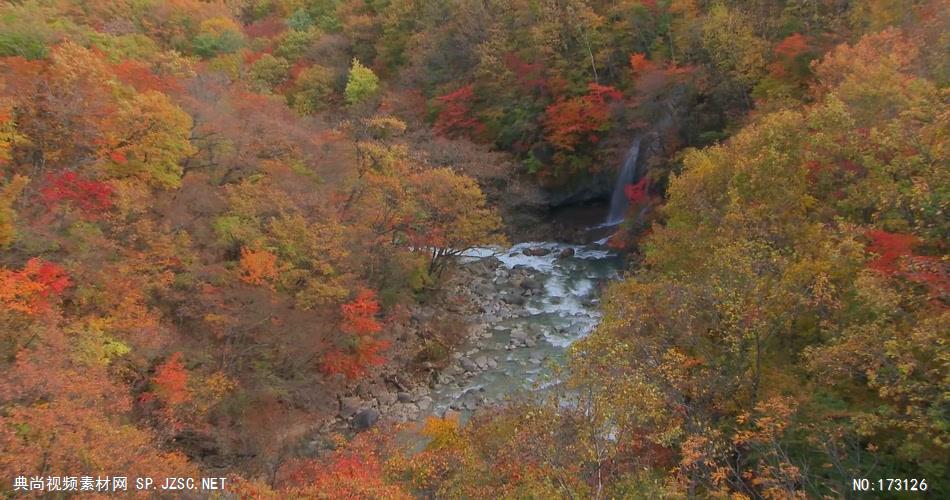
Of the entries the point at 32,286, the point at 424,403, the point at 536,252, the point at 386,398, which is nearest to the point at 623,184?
the point at 536,252

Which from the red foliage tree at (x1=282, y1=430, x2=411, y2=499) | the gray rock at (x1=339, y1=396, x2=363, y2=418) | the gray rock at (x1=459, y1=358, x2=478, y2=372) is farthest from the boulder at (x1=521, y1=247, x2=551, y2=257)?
the red foliage tree at (x1=282, y1=430, x2=411, y2=499)

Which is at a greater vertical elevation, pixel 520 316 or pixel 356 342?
pixel 356 342

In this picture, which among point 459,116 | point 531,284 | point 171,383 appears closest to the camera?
point 171,383

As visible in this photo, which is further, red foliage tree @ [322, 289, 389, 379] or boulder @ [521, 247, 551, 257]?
boulder @ [521, 247, 551, 257]

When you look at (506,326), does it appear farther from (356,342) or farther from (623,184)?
(623,184)

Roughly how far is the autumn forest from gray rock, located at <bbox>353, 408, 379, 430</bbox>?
333 millimetres

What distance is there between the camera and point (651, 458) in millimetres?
10625

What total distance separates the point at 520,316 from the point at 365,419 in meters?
9.00

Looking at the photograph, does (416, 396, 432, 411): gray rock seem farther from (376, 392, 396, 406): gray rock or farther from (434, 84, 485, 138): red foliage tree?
(434, 84, 485, 138): red foliage tree

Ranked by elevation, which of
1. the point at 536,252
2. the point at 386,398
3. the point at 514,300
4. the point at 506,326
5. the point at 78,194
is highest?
the point at 78,194

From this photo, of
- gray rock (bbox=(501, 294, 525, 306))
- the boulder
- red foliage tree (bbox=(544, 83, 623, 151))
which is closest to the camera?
gray rock (bbox=(501, 294, 525, 306))

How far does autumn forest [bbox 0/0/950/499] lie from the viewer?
9.24 metres

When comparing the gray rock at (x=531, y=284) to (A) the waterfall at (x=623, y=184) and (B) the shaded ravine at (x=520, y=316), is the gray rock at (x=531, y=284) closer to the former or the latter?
(B) the shaded ravine at (x=520, y=316)

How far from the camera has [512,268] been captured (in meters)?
29.9
